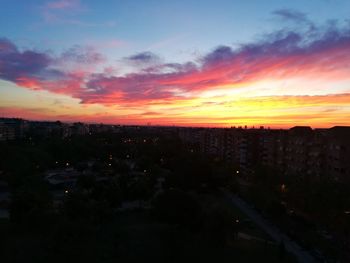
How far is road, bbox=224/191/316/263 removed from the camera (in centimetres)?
2268

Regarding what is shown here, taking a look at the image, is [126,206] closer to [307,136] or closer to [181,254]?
[181,254]

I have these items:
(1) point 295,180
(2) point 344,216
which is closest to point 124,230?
(2) point 344,216

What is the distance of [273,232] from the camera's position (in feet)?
90.8

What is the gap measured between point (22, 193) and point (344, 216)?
67.9 ft

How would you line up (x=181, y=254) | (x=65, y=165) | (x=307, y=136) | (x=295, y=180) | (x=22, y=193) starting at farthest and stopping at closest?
(x=65, y=165)
(x=307, y=136)
(x=295, y=180)
(x=22, y=193)
(x=181, y=254)

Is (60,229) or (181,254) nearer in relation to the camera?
(60,229)

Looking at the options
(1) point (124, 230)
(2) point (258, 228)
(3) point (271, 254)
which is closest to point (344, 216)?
(2) point (258, 228)

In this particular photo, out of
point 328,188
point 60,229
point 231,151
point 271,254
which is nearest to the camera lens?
point 60,229

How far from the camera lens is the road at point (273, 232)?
22.7 meters

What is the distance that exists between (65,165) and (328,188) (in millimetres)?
48503

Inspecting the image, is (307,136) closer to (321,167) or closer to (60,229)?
(321,167)

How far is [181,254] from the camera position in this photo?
20172 mm

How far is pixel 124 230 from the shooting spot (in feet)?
79.8

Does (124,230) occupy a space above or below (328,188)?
below
